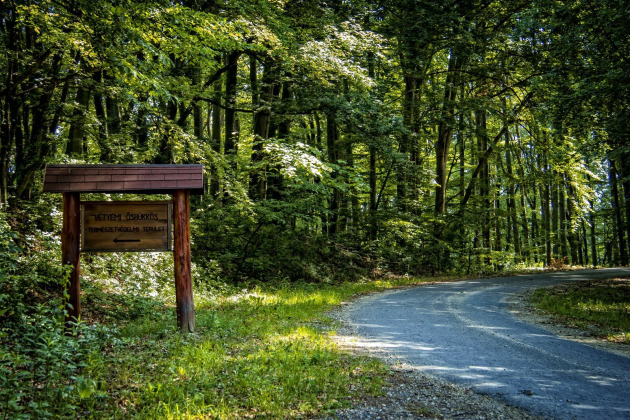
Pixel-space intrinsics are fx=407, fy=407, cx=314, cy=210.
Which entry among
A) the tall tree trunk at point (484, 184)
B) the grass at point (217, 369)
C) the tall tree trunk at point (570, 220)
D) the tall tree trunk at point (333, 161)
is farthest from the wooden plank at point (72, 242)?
the tall tree trunk at point (570, 220)

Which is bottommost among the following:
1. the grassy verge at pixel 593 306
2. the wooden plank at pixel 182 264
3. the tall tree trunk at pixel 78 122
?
the grassy verge at pixel 593 306

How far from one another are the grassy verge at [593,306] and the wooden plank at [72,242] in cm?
930

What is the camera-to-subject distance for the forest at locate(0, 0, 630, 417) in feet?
26.6

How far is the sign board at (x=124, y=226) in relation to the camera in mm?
6613

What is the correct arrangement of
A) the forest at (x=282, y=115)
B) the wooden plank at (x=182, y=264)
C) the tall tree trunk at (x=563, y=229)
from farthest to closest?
the tall tree trunk at (x=563, y=229) → the forest at (x=282, y=115) → the wooden plank at (x=182, y=264)

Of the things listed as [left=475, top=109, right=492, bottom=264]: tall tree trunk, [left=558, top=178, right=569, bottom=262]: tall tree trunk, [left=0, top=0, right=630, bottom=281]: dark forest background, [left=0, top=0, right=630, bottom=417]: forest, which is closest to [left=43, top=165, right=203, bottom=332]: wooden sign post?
[left=0, top=0, right=630, bottom=417]: forest

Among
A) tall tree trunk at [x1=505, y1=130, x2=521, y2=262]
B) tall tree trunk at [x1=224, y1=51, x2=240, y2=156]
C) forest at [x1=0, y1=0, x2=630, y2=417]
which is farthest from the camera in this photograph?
tall tree trunk at [x1=505, y1=130, x2=521, y2=262]

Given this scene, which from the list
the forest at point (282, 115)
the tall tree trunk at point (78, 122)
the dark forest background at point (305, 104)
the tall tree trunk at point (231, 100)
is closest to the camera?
the forest at point (282, 115)

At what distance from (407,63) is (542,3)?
6944mm

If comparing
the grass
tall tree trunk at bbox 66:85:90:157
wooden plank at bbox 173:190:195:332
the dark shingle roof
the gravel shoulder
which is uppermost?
tall tree trunk at bbox 66:85:90:157

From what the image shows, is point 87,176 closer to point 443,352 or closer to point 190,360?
point 190,360

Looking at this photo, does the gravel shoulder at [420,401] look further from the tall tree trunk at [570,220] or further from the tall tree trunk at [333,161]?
the tall tree trunk at [570,220]

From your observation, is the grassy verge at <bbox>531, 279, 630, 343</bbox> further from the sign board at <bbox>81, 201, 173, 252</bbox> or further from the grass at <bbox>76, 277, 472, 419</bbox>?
the sign board at <bbox>81, 201, 173, 252</bbox>

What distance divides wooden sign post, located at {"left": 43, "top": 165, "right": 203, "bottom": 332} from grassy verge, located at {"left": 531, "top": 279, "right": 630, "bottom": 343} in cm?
788
